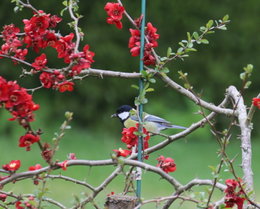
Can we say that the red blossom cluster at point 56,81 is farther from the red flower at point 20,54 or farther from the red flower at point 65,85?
the red flower at point 20,54

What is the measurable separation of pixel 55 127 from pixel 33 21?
538 centimetres

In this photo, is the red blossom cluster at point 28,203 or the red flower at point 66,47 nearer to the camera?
the red blossom cluster at point 28,203

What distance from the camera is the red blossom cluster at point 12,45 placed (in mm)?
1764

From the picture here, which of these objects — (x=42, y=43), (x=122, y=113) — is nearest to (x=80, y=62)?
(x=42, y=43)

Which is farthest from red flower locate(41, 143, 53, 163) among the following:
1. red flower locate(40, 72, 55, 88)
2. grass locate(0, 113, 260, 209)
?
grass locate(0, 113, 260, 209)

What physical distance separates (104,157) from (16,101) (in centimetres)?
473

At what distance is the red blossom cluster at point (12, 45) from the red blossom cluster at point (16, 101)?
0.36 m

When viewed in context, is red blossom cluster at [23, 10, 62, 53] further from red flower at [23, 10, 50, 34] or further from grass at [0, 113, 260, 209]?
grass at [0, 113, 260, 209]

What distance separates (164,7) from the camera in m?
7.51

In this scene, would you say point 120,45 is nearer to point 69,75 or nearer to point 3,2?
point 3,2

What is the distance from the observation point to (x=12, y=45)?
1.77 metres

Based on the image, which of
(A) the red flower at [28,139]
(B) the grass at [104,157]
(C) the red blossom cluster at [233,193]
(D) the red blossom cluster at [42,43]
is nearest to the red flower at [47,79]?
(D) the red blossom cluster at [42,43]

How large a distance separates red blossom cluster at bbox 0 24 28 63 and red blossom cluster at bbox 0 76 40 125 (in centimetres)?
36

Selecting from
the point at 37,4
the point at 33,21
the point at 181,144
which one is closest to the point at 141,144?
the point at 33,21
